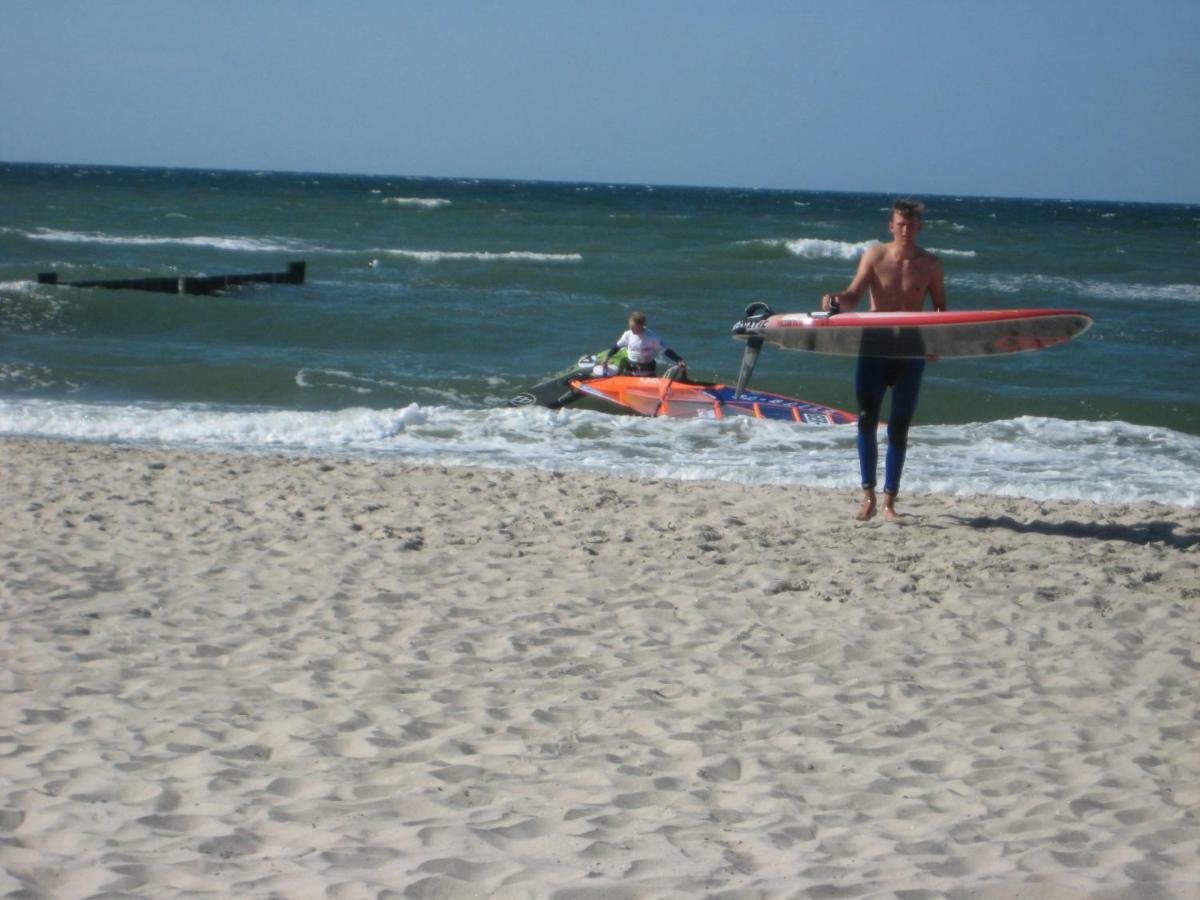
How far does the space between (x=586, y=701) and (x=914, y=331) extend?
3118 mm

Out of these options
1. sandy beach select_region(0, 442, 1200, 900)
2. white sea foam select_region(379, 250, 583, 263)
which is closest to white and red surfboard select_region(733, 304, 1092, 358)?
sandy beach select_region(0, 442, 1200, 900)

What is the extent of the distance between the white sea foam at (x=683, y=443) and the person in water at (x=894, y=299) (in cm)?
239

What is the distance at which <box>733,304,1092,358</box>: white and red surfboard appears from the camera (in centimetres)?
682

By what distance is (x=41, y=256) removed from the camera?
3088cm

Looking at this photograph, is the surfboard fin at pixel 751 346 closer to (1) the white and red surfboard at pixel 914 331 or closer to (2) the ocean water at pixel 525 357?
(1) the white and red surfboard at pixel 914 331

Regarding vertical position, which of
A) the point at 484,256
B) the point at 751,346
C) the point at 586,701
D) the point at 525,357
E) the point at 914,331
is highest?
the point at 484,256

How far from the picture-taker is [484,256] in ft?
121

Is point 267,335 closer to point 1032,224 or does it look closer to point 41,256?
point 41,256

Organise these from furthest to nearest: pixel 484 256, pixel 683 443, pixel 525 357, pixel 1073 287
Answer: pixel 484 256, pixel 1073 287, pixel 525 357, pixel 683 443

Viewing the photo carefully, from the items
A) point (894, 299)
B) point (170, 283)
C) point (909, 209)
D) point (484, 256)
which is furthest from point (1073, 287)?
point (909, 209)

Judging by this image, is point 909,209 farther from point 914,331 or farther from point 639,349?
point 639,349

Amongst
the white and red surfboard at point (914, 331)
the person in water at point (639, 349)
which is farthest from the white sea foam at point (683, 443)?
the white and red surfboard at point (914, 331)

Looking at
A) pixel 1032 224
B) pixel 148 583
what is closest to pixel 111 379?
pixel 148 583

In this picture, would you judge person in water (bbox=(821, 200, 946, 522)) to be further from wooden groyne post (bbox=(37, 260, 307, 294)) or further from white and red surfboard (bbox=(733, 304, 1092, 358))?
wooden groyne post (bbox=(37, 260, 307, 294))
